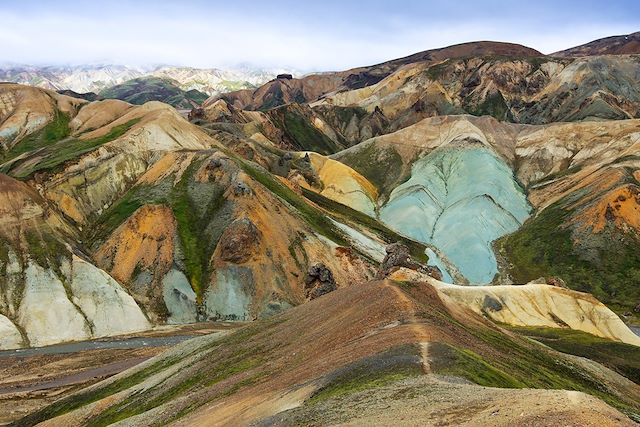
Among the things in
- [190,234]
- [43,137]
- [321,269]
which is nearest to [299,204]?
[190,234]

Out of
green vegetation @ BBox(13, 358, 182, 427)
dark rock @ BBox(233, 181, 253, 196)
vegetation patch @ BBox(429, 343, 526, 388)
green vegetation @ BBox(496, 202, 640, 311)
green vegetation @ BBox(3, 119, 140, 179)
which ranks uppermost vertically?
green vegetation @ BBox(3, 119, 140, 179)

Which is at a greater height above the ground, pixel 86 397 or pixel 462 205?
pixel 462 205

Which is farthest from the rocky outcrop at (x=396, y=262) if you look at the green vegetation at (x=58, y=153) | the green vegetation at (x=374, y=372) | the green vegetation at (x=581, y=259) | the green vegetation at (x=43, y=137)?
the green vegetation at (x=43, y=137)

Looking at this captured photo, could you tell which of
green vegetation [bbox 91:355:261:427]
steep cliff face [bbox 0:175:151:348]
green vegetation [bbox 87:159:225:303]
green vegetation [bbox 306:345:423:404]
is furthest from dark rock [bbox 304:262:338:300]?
green vegetation [bbox 306:345:423:404]

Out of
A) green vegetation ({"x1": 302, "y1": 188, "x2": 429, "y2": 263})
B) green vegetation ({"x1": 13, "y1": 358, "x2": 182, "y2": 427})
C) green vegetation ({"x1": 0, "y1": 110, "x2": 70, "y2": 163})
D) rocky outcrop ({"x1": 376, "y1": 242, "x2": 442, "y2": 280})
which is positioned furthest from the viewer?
green vegetation ({"x1": 0, "y1": 110, "x2": 70, "y2": 163})

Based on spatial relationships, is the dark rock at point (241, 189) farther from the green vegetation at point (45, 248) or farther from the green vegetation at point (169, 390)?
the green vegetation at point (169, 390)

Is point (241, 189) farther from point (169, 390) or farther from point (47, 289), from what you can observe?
point (169, 390)

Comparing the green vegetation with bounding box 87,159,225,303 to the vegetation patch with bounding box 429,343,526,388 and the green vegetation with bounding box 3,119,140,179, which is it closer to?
the green vegetation with bounding box 3,119,140,179
